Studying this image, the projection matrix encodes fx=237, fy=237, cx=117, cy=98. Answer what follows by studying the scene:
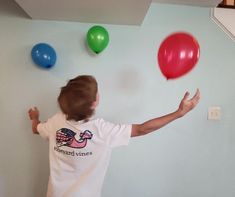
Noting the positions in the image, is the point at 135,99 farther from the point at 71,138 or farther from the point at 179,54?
the point at 71,138

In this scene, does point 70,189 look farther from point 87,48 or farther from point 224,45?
point 224,45

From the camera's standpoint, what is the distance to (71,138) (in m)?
1.15

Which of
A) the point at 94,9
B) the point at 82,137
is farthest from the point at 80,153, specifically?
the point at 94,9

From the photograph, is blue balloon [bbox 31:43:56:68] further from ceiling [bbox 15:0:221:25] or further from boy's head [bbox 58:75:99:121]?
boy's head [bbox 58:75:99:121]

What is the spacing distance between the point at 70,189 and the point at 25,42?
3.63 feet

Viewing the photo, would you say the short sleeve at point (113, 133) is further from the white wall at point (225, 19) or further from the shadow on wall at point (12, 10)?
the white wall at point (225, 19)

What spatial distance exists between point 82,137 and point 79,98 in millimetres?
195

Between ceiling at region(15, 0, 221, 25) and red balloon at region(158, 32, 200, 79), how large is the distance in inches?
11.7

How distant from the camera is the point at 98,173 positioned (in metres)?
1.19

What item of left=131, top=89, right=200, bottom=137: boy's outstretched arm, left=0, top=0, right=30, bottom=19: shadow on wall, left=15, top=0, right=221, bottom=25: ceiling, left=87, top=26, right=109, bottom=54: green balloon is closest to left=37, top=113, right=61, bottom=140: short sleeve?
left=131, top=89, right=200, bottom=137: boy's outstretched arm

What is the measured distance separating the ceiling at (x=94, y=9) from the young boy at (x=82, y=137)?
0.57m

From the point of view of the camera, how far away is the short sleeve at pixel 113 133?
1.17 meters

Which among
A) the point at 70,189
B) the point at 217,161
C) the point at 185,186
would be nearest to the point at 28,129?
the point at 70,189

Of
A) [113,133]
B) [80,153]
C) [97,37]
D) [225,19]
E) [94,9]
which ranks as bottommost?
[80,153]
